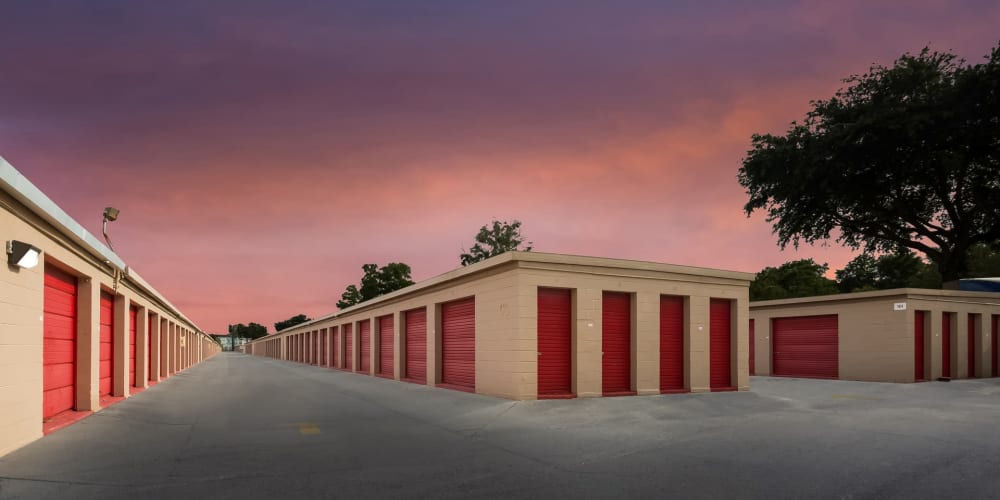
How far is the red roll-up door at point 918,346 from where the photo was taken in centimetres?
2364

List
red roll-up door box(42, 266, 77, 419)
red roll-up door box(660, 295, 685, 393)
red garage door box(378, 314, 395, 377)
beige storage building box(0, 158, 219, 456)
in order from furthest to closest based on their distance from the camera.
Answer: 1. red garage door box(378, 314, 395, 377)
2. red roll-up door box(660, 295, 685, 393)
3. red roll-up door box(42, 266, 77, 419)
4. beige storage building box(0, 158, 219, 456)

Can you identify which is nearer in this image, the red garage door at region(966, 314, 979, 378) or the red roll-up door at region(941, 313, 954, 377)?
the red roll-up door at region(941, 313, 954, 377)

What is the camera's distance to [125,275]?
1725 cm

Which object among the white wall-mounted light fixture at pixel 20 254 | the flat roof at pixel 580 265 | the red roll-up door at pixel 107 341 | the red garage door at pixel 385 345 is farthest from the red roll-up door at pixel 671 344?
the red roll-up door at pixel 107 341

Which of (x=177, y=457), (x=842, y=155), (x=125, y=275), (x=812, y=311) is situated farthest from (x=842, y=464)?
(x=842, y=155)

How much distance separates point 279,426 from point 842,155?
34917 mm

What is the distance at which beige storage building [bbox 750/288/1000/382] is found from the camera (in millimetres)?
23547

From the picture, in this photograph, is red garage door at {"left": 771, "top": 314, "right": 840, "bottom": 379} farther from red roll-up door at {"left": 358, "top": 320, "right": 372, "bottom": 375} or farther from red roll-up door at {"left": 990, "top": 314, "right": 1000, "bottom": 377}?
red roll-up door at {"left": 358, "top": 320, "right": 372, "bottom": 375}

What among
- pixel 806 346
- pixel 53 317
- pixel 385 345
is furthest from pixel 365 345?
pixel 53 317

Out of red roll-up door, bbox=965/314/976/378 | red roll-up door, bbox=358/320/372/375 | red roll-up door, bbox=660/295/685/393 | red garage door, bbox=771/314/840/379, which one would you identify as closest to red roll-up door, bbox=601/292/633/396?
red roll-up door, bbox=660/295/685/393

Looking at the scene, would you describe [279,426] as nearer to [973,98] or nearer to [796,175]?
[796,175]

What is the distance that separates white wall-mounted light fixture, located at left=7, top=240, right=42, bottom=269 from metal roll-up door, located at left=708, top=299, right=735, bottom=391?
1707cm

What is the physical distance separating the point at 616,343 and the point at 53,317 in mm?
13327

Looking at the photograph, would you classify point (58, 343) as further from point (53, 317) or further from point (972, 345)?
point (972, 345)
